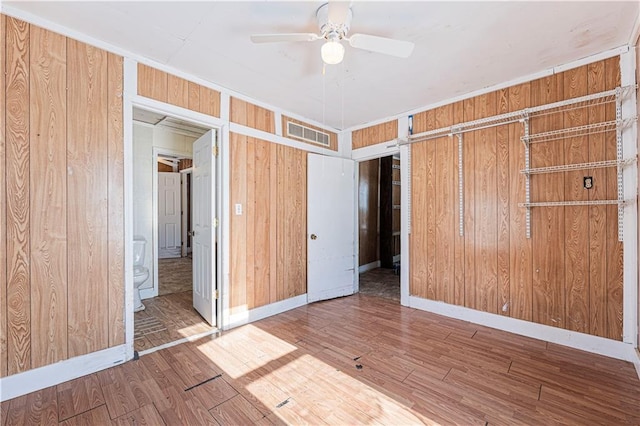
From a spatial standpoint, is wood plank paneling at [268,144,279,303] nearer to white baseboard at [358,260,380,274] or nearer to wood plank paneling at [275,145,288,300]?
wood plank paneling at [275,145,288,300]

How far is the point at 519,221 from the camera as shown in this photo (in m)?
2.68

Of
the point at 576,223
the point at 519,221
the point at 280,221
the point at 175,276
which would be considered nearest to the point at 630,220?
the point at 576,223

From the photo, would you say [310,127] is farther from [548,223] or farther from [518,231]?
[548,223]

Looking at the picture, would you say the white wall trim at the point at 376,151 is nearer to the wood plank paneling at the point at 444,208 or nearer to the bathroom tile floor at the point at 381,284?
the wood plank paneling at the point at 444,208

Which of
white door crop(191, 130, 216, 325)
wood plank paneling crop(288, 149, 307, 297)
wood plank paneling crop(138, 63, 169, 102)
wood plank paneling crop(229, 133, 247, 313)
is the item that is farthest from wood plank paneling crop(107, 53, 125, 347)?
wood plank paneling crop(288, 149, 307, 297)

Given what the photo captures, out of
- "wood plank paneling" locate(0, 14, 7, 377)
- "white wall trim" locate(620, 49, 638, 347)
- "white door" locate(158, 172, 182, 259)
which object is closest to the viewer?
"wood plank paneling" locate(0, 14, 7, 377)

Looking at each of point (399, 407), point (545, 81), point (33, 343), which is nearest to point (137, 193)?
point (33, 343)

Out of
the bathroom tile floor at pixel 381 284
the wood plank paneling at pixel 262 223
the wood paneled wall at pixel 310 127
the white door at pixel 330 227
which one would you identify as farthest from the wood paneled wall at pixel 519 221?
the wood plank paneling at pixel 262 223

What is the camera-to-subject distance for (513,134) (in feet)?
8.93

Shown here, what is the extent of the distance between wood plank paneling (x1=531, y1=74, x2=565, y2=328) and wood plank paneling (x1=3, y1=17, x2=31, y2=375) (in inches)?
161

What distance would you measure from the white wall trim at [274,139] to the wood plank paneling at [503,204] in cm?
215

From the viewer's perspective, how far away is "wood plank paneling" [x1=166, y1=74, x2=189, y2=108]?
2471mm

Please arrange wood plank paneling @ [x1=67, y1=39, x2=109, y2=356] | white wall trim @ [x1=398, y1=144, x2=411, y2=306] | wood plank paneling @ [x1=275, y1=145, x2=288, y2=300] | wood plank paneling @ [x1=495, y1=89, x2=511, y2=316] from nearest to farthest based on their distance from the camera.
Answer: wood plank paneling @ [x1=67, y1=39, x2=109, y2=356], wood plank paneling @ [x1=495, y1=89, x2=511, y2=316], wood plank paneling @ [x1=275, y1=145, x2=288, y2=300], white wall trim @ [x1=398, y1=144, x2=411, y2=306]

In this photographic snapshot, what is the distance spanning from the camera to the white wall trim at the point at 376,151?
3.70 meters
